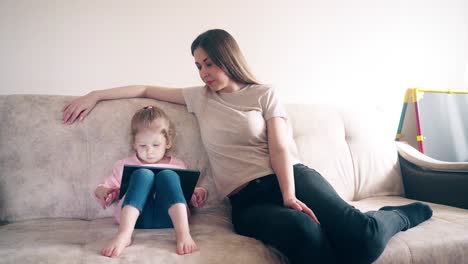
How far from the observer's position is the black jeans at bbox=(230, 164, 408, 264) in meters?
0.93

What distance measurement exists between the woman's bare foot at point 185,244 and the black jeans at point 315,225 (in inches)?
8.5

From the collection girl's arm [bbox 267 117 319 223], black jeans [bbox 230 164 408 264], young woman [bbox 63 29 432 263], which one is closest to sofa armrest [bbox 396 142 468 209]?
young woman [bbox 63 29 432 263]

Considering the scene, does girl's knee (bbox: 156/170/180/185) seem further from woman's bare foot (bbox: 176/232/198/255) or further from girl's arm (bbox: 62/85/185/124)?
girl's arm (bbox: 62/85/185/124)

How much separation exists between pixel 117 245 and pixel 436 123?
7.05 feet

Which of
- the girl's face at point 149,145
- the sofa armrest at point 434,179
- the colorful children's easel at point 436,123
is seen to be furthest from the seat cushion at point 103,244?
the colorful children's easel at point 436,123

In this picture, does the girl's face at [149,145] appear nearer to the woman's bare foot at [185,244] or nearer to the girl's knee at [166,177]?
the girl's knee at [166,177]

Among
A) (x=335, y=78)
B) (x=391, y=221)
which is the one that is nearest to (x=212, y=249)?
(x=391, y=221)

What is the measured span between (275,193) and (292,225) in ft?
0.75

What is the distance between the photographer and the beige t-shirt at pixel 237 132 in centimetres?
123

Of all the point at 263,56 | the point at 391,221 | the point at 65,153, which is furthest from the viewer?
the point at 263,56

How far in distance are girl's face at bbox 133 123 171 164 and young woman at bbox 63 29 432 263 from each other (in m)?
0.18

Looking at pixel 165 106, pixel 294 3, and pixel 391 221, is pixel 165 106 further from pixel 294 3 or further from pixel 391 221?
pixel 294 3

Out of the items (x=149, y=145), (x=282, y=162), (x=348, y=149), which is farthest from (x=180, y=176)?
(x=348, y=149)

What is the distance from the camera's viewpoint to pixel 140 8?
179cm
